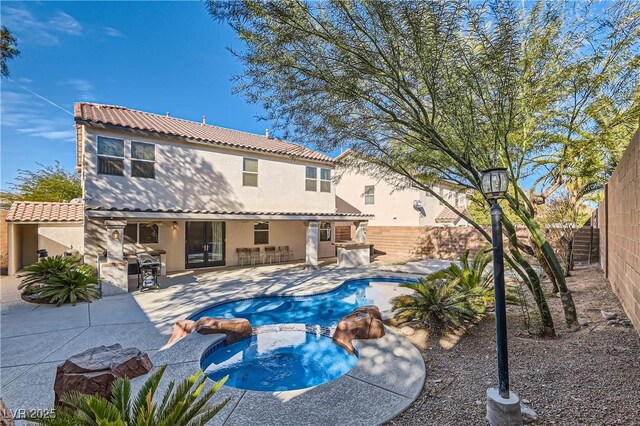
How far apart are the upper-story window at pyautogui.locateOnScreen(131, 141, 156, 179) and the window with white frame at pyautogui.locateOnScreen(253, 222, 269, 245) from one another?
18.4 feet

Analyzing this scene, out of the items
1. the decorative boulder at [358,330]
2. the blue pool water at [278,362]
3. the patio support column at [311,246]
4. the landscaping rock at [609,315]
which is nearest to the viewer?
the blue pool water at [278,362]

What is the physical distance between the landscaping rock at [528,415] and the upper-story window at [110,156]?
13489 mm

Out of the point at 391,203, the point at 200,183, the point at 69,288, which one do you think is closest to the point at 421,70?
the point at 69,288

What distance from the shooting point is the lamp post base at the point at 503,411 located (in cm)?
314

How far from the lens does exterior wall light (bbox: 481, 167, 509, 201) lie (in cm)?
355

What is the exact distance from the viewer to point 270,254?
1677 cm

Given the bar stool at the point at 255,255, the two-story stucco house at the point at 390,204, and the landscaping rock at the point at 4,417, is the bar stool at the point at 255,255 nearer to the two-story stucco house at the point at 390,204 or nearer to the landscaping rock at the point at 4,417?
the two-story stucco house at the point at 390,204

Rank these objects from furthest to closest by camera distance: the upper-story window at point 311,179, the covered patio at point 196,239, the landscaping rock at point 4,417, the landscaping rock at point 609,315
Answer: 1. the upper-story window at point 311,179
2. the covered patio at point 196,239
3. the landscaping rock at point 609,315
4. the landscaping rock at point 4,417

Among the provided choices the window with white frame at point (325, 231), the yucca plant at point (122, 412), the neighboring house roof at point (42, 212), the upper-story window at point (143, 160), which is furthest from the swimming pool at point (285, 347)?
the neighboring house roof at point (42, 212)

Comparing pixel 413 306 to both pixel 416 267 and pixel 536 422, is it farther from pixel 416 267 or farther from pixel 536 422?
pixel 416 267

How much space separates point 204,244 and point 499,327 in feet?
45.4

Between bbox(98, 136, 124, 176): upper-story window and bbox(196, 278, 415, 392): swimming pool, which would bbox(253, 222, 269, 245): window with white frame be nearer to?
bbox(98, 136, 124, 176): upper-story window

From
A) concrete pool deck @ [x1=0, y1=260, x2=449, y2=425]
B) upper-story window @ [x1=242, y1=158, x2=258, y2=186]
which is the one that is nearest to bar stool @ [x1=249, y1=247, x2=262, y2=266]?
upper-story window @ [x1=242, y1=158, x2=258, y2=186]

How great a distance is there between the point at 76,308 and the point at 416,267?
522 inches
